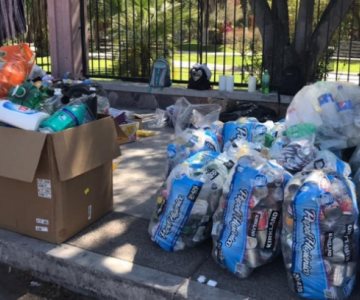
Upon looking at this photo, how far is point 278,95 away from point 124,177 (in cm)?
302

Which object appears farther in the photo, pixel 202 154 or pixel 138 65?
pixel 138 65

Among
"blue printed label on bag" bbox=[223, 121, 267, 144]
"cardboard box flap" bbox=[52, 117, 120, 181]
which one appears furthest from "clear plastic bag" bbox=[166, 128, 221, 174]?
"cardboard box flap" bbox=[52, 117, 120, 181]

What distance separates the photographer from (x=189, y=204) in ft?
9.94

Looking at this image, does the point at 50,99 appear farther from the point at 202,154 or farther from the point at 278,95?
the point at 278,95

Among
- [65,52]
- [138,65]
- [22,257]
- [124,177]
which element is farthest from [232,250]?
[138,65]

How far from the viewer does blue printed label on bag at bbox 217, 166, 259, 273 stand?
110 inches

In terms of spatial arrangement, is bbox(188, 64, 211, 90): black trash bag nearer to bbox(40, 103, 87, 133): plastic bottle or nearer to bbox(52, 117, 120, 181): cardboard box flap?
bbox(52, 117, 120, 181): cardboard box flap

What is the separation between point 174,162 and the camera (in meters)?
3.70

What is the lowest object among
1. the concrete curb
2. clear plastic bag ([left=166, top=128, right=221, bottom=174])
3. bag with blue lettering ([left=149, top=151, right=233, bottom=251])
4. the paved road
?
the paved road

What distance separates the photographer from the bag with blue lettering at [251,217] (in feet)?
9.11

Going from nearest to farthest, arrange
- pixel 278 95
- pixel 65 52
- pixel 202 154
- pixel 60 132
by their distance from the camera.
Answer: pixel 60 132, pixel 202 154, pixel 278 95, pixel 65 52

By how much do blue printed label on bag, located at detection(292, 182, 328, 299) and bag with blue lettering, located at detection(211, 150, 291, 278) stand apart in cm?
19

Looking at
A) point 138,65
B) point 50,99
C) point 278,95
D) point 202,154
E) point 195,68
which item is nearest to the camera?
point 202,154

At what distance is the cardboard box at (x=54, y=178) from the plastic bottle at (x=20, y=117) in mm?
48
